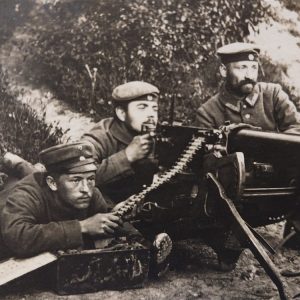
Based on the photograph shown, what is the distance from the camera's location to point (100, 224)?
3512 mm

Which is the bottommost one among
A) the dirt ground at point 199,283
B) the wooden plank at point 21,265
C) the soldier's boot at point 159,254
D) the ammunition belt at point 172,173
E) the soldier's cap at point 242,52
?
the dirt ground at point 199,283

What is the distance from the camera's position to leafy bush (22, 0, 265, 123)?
675 centimetres

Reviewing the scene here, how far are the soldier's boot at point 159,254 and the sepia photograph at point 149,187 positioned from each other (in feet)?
0.04

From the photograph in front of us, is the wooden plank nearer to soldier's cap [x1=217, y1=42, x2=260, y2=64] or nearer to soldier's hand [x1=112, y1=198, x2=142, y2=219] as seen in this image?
soldier's hand [x1=112, y1=198, x2=142, y2=219]

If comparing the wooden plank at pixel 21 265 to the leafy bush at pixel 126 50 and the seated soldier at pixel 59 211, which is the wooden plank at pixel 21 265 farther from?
the leafy bush at pixel 126 50

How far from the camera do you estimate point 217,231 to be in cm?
400

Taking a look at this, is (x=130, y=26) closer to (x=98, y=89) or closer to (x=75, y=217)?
(x=98, y=89)

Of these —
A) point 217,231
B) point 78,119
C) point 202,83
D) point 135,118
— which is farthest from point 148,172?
point 202,83

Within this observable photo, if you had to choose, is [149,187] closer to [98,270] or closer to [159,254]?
[159,254]

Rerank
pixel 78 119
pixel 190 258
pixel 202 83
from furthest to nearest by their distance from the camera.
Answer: pixel 202 83 → pixel 78 119 → pixel 190 258

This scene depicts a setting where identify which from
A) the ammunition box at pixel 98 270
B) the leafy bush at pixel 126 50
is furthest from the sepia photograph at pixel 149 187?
the leafy bush at pixel 126 50

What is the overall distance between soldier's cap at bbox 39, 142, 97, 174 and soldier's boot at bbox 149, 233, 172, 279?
2.25 feet

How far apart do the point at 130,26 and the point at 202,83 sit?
1305mm

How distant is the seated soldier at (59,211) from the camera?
3.32 meters
